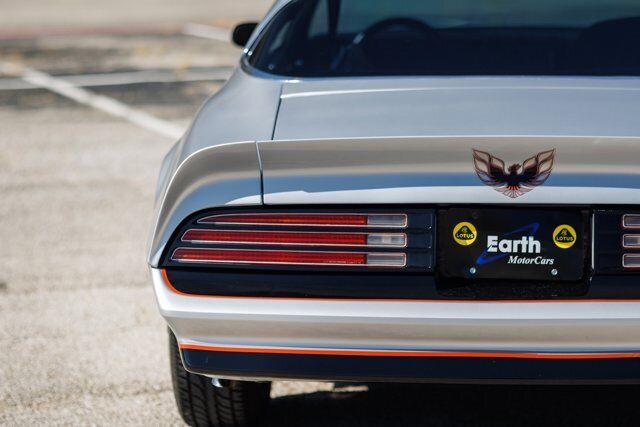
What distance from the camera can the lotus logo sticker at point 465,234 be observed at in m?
2.98

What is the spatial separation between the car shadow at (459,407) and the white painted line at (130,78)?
924 cm

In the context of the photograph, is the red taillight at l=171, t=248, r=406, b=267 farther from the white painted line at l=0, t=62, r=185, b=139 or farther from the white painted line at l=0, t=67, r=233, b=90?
the white painted line at l=0, t=67, r=233, b=90

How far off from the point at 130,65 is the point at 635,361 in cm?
1221

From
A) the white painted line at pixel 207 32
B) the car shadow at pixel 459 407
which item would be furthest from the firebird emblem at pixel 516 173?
the white painted line at pixel 207 32

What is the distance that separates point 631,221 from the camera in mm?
2959

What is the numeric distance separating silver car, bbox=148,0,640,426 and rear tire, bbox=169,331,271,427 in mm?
434

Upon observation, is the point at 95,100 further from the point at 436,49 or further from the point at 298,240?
the point at 298,240

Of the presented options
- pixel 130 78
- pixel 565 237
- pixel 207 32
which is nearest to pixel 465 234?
pixel 565 237

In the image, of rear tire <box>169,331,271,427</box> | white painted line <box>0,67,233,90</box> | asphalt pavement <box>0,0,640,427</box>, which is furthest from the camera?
white painted line <box>0,67,233,90</box>

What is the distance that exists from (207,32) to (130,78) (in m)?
6.41

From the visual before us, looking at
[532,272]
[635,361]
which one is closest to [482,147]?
[532,272]

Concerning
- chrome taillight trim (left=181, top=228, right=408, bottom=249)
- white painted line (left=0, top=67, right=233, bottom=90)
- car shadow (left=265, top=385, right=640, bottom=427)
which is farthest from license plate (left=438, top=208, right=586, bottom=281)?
white painted line (left=0, top=67, right=233, bottom=90)

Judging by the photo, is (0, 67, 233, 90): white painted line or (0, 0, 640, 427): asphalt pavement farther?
(0, 67, 233, 90): white painted line

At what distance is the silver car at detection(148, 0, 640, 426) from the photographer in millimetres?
2930
